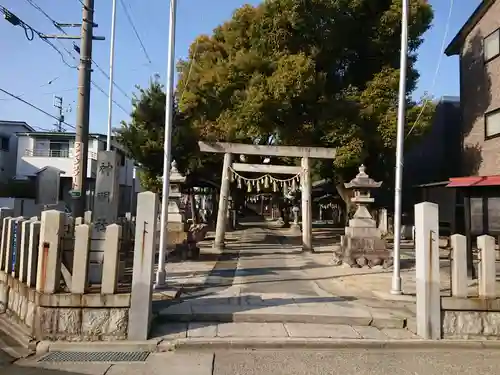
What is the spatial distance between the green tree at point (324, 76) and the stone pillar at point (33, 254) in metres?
10.9

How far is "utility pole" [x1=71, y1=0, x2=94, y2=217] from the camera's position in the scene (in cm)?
1033

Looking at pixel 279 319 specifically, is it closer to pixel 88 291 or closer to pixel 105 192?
pixel 88 291

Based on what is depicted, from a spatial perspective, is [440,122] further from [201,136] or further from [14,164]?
[14,164]

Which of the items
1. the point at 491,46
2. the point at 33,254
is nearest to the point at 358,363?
the point at 33,254

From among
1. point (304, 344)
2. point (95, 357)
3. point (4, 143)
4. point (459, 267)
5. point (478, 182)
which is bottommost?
point (95, 357)

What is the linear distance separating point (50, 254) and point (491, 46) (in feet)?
59.9

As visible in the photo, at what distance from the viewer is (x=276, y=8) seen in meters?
17.5

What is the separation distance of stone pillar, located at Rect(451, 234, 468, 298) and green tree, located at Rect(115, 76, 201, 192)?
1801cm

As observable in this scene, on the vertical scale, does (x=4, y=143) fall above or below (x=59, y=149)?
above

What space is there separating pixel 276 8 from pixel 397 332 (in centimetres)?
1398

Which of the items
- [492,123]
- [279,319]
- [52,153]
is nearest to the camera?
[279,319]

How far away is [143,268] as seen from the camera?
6.44m

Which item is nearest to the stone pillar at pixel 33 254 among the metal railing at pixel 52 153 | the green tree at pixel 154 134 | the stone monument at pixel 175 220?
the stone monument at pixel 175 220

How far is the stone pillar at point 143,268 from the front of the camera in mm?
6348
